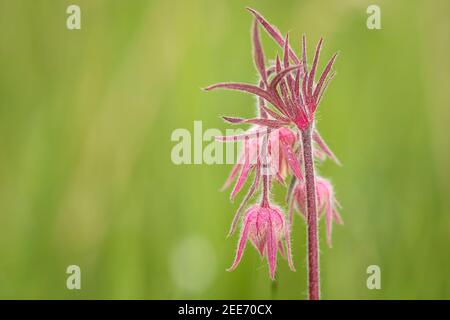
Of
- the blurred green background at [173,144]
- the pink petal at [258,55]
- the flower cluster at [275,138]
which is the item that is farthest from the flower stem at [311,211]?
the blurred green background at [173,144]

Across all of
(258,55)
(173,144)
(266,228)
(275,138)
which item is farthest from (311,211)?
(173,144)

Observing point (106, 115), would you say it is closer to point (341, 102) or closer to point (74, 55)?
point (74, 55)

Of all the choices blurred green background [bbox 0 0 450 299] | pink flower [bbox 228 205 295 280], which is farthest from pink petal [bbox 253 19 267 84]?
blurred green background [bbox 0 0 450 299]

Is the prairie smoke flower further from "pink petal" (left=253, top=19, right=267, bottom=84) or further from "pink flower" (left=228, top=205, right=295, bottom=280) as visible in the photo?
"pink petal" (left=253, top=19, right=267, bottom=84)

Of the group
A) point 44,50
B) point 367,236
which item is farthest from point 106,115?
point 367,236

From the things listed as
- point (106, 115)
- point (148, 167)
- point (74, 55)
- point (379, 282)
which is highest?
point (74, 55)

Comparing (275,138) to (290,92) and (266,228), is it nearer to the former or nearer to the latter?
(290,92)
